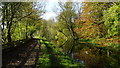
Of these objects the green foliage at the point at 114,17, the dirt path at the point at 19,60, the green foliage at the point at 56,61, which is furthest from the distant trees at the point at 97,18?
the dirt path at the point at 19,60

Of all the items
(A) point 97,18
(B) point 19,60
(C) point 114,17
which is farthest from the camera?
(A) point 97,18

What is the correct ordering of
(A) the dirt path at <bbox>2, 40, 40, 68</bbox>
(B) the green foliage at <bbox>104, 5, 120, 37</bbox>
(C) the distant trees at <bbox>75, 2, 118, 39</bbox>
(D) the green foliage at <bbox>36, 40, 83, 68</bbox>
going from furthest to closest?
1. (C) the distant trees at <bbox>75, 2, 118, 39</bbox>
2. (B) the green foliage at <bbox>104, 5, 120, 37</bbox>
3. (D) the green foliage at <bbox>36, 40, 83, 68</bbox>
4. (A) the dirt path at <bbox>2, 40, 40, 68</bbox>

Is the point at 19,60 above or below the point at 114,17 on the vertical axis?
below

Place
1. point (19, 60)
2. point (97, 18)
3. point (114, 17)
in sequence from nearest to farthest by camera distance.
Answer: point (19, 60) → point (114, 17) → point (97, 18)

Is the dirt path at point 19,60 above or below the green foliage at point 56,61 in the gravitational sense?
above

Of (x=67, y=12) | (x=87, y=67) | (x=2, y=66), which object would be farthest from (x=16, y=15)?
(x=67, y=12)

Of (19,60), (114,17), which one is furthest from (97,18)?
(19,60)

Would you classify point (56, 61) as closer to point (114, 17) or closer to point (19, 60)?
point (19, 60)

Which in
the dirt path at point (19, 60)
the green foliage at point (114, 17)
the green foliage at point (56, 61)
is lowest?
the green foliage at point (56, 61)

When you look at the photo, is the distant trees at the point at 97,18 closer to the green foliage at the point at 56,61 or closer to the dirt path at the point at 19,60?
the green foliage at the point at 56,61

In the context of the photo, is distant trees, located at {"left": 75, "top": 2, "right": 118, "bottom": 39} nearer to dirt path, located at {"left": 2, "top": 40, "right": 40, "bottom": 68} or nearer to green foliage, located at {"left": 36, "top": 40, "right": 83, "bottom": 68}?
green foliage, located at {"left": 36, "top": 40, "right": 83, "bottom": 68}

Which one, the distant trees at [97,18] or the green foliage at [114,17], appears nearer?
the green foliage at [114,17]

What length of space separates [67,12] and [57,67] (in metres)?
30.1

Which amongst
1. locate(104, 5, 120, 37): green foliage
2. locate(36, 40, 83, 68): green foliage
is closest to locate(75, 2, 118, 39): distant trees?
locate(104, 5, 120, 37): green foliage
